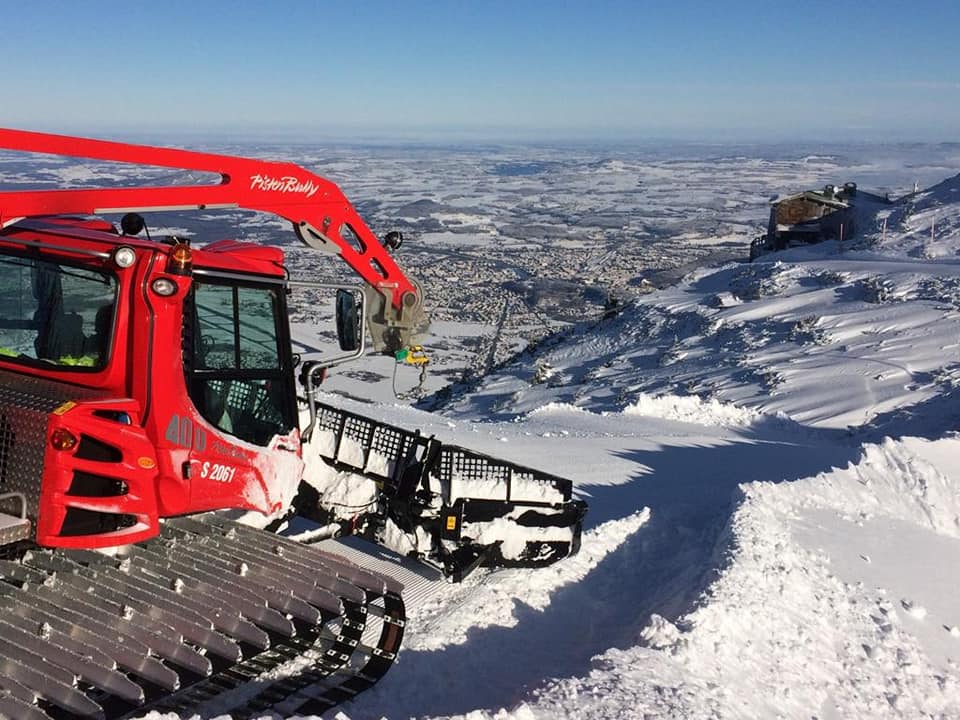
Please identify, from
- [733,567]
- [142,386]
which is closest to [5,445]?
[142,386]

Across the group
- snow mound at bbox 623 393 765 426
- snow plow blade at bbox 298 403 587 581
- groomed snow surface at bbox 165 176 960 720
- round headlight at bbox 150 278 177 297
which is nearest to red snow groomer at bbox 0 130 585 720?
round headlight at bbox 150 278 177 297

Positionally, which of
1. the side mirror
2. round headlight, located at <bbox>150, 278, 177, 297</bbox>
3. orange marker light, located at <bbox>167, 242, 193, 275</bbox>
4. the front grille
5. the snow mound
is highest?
orange marker light, located at <bbox>167, 242, 193, 275</bbox>

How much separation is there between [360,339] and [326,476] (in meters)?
1.63

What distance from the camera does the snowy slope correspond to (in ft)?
18.5

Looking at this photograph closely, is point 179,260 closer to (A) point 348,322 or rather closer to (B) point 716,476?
(A) point 348,322

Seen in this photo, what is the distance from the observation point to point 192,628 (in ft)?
16.4

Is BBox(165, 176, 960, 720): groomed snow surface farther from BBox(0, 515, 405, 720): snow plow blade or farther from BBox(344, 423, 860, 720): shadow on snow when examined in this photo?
BBox(0, 515, 405, 720): snow plow blade

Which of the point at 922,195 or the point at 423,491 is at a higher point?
the point at 922,195

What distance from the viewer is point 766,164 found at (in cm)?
16025

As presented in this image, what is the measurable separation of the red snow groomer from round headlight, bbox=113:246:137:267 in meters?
0.01

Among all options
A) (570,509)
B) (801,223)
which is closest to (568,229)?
(801,223)

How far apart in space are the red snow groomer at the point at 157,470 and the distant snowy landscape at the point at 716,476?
2.45 feet

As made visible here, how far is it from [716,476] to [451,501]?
17.0ft

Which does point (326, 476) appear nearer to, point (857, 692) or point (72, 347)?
point (72, 347)
